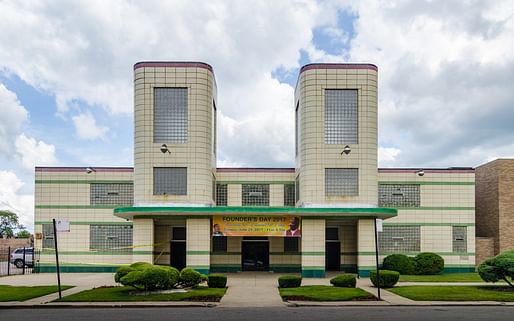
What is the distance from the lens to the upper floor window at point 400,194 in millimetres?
43219

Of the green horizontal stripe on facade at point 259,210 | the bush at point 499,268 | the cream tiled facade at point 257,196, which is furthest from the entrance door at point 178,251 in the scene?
the bush at point 499,268

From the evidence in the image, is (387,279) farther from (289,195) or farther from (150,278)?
(289,195)

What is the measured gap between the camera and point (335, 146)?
1499 inches

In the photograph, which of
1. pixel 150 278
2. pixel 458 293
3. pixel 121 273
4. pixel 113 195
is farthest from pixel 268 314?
pixel 113 195

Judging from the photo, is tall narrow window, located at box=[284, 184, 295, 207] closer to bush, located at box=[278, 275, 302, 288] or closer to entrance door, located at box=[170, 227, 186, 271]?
entrance door, located at box=[170, 227, 186, 271]

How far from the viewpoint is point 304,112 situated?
38.6 m

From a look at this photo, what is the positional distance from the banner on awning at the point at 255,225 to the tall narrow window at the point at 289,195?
6062 mm

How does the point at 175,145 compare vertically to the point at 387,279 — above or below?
above

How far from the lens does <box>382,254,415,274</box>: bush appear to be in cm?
3962

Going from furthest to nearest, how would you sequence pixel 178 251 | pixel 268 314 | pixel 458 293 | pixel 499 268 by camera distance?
pixel 178 251
pixel 499 268
pixel 458 293
pixel 268 314

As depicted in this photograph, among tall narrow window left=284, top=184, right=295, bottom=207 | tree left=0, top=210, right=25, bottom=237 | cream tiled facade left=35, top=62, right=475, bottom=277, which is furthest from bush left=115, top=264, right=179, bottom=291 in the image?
tree left=0, top=210, right=25, bottom=237

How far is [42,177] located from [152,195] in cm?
1094

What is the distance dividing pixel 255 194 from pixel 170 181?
7.84 metres

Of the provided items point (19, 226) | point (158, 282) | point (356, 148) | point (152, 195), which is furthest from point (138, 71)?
point (19, 226)
